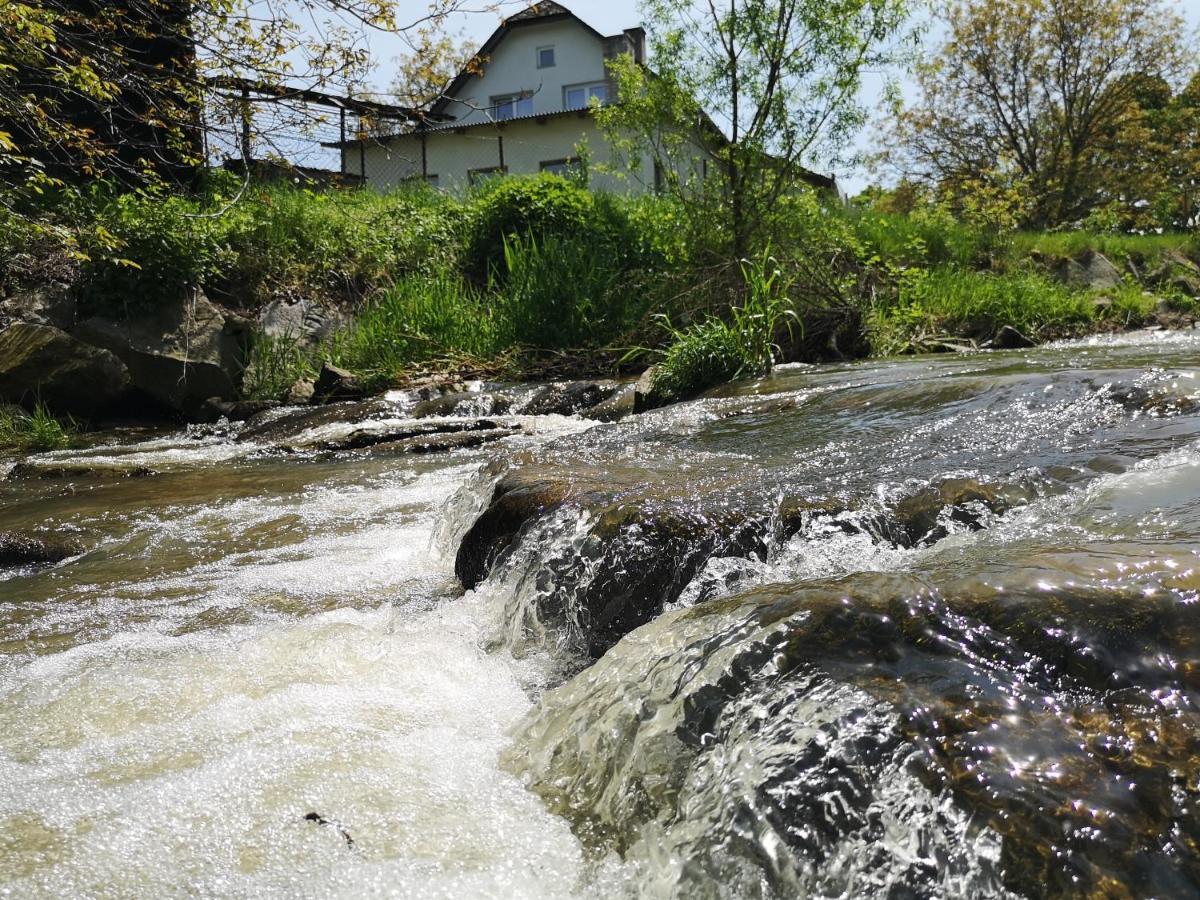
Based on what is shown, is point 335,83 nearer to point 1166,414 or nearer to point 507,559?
point 507,559

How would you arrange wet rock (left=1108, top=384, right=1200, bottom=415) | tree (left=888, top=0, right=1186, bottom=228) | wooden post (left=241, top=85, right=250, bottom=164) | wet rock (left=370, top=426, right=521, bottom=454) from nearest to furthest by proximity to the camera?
wet rock (left=1108, top=384, right=1200, bottom=415), wooden post (left=241, top=85, right=250, bottom=164), wet rock (left=370, top=426, right=521, bottom=454), tree (left=888, top=0, right=1186, bottom=228)

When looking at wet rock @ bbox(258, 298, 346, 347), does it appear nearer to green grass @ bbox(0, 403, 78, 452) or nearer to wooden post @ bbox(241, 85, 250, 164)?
green grass @ bbox(0, 403, 78, 452)

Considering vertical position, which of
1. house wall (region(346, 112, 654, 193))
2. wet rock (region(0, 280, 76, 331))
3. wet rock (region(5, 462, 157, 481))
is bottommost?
wet rock (region(5, 462, 157, 481))

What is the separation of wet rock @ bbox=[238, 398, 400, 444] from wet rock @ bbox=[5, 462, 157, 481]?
4.33 feet

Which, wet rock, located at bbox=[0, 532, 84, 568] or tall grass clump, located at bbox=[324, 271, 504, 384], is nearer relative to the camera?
wet rock, located at bbox=[0, 532, 84, 568]

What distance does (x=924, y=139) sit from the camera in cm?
2530

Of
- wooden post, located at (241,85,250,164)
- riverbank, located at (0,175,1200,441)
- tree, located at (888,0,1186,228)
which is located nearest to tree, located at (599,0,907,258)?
riverbank, located at (0,175,1200,441)

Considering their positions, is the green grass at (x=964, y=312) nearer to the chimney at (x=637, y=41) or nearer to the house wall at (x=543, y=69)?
the chimney at (x=637, y=41)

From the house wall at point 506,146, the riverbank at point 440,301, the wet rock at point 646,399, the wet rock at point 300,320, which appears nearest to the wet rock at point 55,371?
the riverbank at point 440,301

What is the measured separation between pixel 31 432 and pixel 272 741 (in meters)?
6.74

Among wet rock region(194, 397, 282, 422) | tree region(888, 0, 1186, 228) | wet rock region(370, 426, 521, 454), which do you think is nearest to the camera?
wet rock region(370, 426, 521, 454)

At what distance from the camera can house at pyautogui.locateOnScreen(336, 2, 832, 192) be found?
22953mm

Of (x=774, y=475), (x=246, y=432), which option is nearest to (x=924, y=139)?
(x=246, y=432)

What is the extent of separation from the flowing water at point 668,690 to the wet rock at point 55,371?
5.37 metres
